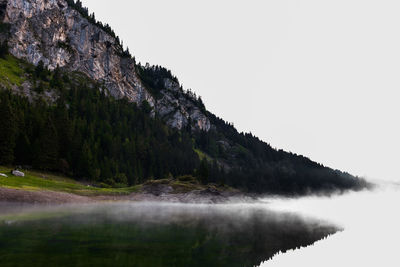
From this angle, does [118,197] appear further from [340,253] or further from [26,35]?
[26,35]

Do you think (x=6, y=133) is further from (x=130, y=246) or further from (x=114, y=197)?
(x=130, y=246)

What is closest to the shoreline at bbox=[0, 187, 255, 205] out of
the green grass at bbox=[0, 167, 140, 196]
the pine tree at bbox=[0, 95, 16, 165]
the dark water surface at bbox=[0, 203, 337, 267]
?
the green grass at bbox=[0, 167, 140, 196]

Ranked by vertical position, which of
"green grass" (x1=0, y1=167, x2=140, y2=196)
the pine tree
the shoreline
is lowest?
the shoreline

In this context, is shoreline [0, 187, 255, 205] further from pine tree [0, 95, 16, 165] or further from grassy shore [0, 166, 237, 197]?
pine tree [0, 95, 16, 165]

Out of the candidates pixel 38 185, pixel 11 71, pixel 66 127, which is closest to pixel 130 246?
→ pixel 38 185

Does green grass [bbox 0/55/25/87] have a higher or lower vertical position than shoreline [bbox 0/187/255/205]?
higher

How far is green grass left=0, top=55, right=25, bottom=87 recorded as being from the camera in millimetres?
135000

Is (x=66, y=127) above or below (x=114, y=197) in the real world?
above

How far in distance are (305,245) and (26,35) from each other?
217m

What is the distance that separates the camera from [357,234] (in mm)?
26609

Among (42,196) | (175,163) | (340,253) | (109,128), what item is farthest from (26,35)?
(340,253)

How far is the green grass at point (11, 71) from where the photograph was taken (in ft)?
443

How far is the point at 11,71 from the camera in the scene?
149500mm

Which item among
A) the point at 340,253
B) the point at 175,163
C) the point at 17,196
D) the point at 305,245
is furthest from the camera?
the point at 175,163
